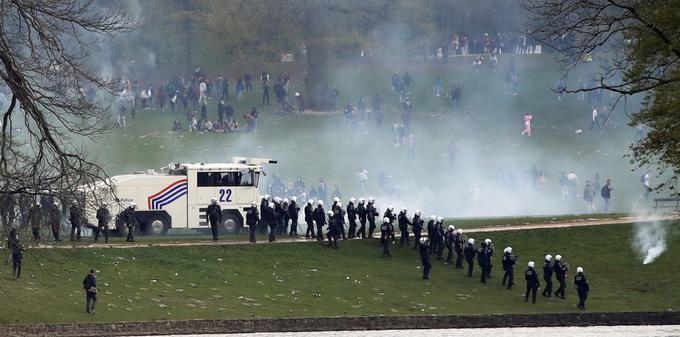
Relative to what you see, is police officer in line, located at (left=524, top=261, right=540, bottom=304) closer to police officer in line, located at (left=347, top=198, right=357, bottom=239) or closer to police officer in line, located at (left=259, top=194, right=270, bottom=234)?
police officer in line, located at (left=347, top=198, right=357, bottom=239)

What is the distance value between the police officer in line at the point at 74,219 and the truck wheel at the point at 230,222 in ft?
19.8

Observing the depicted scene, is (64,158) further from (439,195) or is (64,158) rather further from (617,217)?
(439,195)

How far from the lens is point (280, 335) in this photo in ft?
131

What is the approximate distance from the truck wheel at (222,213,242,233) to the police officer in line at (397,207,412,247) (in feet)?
20.7

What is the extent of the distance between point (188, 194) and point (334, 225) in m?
6.40

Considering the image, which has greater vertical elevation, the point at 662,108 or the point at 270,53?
the point at 270,53

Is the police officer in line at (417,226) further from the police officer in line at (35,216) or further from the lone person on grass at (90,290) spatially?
the police officer in line at (35,216)

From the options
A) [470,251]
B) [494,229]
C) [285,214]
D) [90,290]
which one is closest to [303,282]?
[470,251]

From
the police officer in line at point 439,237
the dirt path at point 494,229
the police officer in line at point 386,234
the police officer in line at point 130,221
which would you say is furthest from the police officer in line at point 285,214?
the police officer in line at point 439,237

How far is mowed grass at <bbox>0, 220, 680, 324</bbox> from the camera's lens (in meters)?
42.5

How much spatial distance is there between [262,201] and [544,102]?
3762 cm

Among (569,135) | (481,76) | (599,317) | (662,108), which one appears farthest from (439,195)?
(662,108)

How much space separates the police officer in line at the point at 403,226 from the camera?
170 feet

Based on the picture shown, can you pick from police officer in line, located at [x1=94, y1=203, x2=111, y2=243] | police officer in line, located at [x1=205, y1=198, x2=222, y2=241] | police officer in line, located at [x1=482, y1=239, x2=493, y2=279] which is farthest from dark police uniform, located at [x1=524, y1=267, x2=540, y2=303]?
police officer in line, located at [x1=94, y1=203, x2=111, y2=243]
